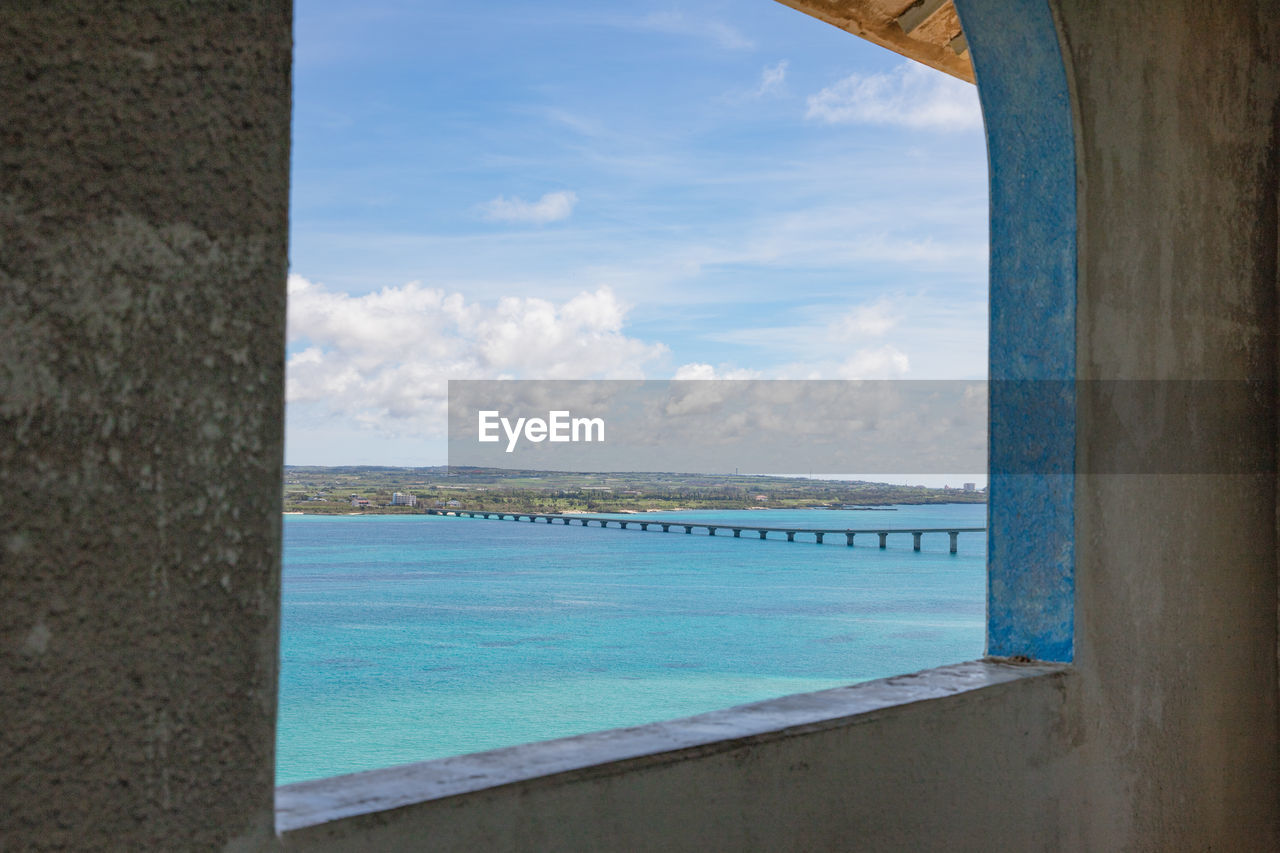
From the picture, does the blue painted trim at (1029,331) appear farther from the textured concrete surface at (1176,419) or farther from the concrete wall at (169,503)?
the concrete wall at (169,503)

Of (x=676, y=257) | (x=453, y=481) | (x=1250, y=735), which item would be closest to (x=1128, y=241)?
(x=1250, y=735)

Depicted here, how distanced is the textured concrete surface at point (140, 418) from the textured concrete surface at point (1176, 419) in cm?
157

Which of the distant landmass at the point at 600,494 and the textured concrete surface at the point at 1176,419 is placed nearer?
the textured concrete surface at the point at 1176,419

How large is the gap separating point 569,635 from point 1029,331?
42.2m

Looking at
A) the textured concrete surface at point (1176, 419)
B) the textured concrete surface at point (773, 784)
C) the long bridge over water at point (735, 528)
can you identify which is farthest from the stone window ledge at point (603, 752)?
the long bridge over water at point (735, 528)

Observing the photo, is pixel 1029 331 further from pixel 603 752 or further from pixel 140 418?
pixel 140 418

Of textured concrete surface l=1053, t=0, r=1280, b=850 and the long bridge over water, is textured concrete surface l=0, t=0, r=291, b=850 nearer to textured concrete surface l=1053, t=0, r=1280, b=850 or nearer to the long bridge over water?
textured concrete surface l=1053, t=0, r=1280, b=850

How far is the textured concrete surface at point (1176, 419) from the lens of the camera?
6.37 feet

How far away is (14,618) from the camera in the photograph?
0.79 meters

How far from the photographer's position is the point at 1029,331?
6.55 ft

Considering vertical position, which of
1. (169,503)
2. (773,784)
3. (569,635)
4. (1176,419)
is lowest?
(569,635)

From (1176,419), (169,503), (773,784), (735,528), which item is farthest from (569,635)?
(169,503)

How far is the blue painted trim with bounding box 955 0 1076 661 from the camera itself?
1919 mm

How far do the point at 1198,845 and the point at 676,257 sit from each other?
2910 inches
